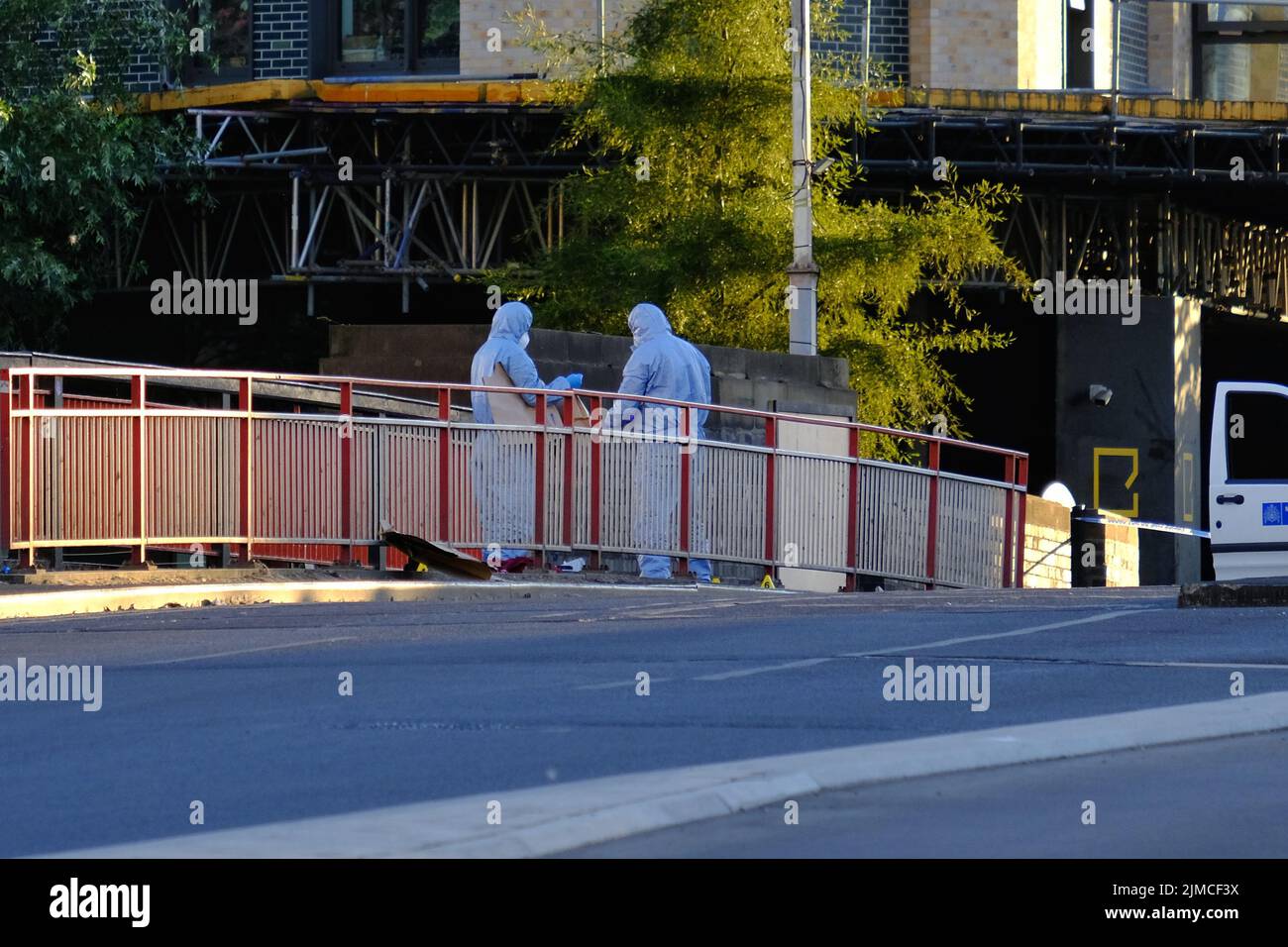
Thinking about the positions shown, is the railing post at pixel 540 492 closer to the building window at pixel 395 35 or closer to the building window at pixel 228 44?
the building window at pixel 395 35

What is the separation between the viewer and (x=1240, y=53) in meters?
40.1

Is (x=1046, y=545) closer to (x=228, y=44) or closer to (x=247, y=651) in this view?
(x=228, y=44)

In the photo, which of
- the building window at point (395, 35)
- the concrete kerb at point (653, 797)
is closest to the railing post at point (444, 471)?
the concrete kerb at point (653, 797)

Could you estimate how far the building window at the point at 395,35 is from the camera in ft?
119

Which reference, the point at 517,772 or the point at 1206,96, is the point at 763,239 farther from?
the point at 517,772

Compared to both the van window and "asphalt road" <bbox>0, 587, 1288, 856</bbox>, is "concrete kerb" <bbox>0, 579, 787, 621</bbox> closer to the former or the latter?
"asphalt road" <bbox>0, 587, 1288, 856</bbox>

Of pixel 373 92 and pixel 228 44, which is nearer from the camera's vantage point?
pixel 373 92

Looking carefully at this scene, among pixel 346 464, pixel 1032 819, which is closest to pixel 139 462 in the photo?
pixel 346 464

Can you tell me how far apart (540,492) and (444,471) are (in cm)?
101

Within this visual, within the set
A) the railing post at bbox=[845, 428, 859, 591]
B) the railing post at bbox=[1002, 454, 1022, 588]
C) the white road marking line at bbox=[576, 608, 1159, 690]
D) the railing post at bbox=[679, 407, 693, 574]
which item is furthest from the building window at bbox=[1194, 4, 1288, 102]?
the white road marking line at bbox=[576, 608, 1159, 690]

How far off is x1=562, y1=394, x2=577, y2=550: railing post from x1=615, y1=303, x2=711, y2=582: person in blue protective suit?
515mm

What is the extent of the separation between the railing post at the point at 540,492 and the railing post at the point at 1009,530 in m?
7.16

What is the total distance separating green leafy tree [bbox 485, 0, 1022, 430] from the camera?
28.4 m

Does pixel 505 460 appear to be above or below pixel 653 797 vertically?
above
